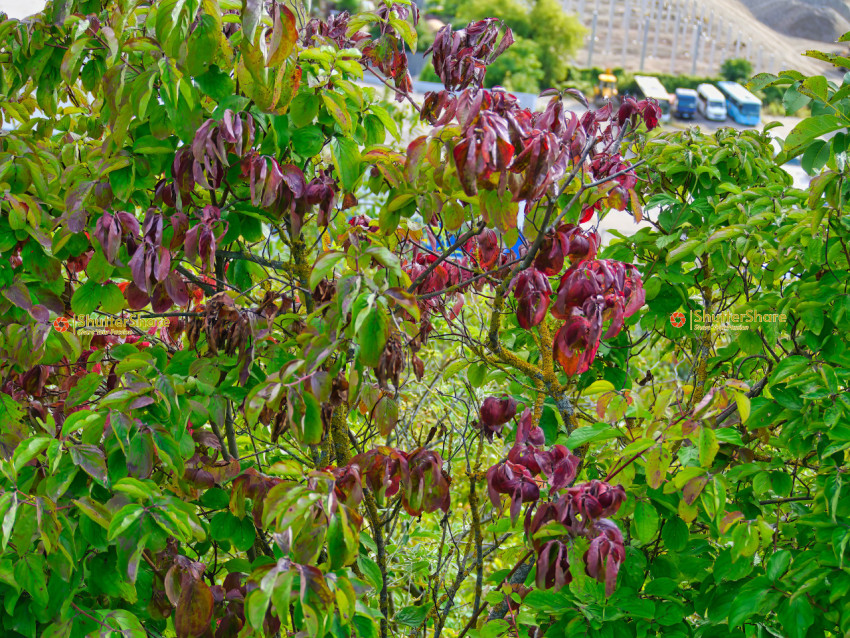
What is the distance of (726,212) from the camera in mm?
2031

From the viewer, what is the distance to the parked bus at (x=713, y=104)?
2116 centimetres

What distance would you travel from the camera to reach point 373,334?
1208 millimetres

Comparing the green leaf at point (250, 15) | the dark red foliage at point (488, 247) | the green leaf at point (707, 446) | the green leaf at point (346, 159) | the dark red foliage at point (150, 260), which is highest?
the green leaf at point (250, 15)

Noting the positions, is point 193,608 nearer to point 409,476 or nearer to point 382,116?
point 409,476

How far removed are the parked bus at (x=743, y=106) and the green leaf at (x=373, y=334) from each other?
843 inches

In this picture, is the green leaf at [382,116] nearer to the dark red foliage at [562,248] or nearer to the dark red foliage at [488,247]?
the dark red foliage at [488,247]

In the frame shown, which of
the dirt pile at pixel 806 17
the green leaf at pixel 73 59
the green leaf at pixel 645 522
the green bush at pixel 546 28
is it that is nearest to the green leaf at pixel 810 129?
the green leaf at pixel 645 522

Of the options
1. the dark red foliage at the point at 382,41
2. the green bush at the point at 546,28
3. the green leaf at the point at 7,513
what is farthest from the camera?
the green bush at the point at 546,28

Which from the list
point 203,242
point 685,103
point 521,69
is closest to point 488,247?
point 203,242

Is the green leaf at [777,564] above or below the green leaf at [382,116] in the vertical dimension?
below

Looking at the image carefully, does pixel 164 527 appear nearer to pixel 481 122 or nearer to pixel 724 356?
pixel 481 122

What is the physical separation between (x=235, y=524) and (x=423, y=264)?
78cm

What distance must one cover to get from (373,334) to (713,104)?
22172mm

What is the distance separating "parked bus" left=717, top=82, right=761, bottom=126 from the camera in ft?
67.7
